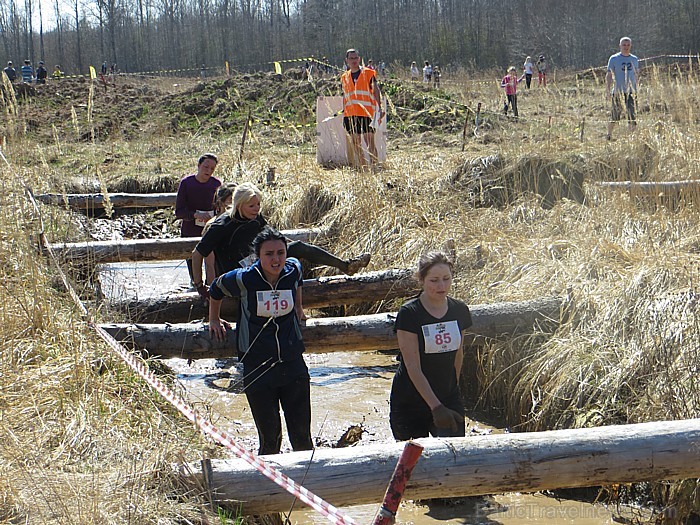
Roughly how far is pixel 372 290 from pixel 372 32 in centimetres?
6031

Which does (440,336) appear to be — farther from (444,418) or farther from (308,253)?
(308,253)

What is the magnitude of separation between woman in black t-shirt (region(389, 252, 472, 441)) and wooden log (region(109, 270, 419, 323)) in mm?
1480

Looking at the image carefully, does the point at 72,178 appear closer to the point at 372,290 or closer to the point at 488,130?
the point at 488,130

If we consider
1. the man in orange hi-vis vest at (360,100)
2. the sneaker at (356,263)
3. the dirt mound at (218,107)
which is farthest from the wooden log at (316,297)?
the dirt mound at (218,107)

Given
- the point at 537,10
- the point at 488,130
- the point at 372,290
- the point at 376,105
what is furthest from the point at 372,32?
the point at 372,290

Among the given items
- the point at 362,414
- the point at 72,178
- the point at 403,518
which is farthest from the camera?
the point at 72,178

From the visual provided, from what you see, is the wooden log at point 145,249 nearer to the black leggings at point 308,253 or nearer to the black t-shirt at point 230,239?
the black leggings at point 308,253

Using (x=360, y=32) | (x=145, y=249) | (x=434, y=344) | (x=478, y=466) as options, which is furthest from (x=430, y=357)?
(x=360, y=32)

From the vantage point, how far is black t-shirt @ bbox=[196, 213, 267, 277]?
5.61 meters

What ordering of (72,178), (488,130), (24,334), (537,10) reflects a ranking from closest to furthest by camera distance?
(24,334) < (72,178) < (488,130) < (537,10)

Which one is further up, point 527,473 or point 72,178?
point 72,178

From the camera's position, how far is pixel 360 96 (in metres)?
11.3

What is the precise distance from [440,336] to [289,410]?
0.98 metres

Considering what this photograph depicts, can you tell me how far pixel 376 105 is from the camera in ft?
37.3
